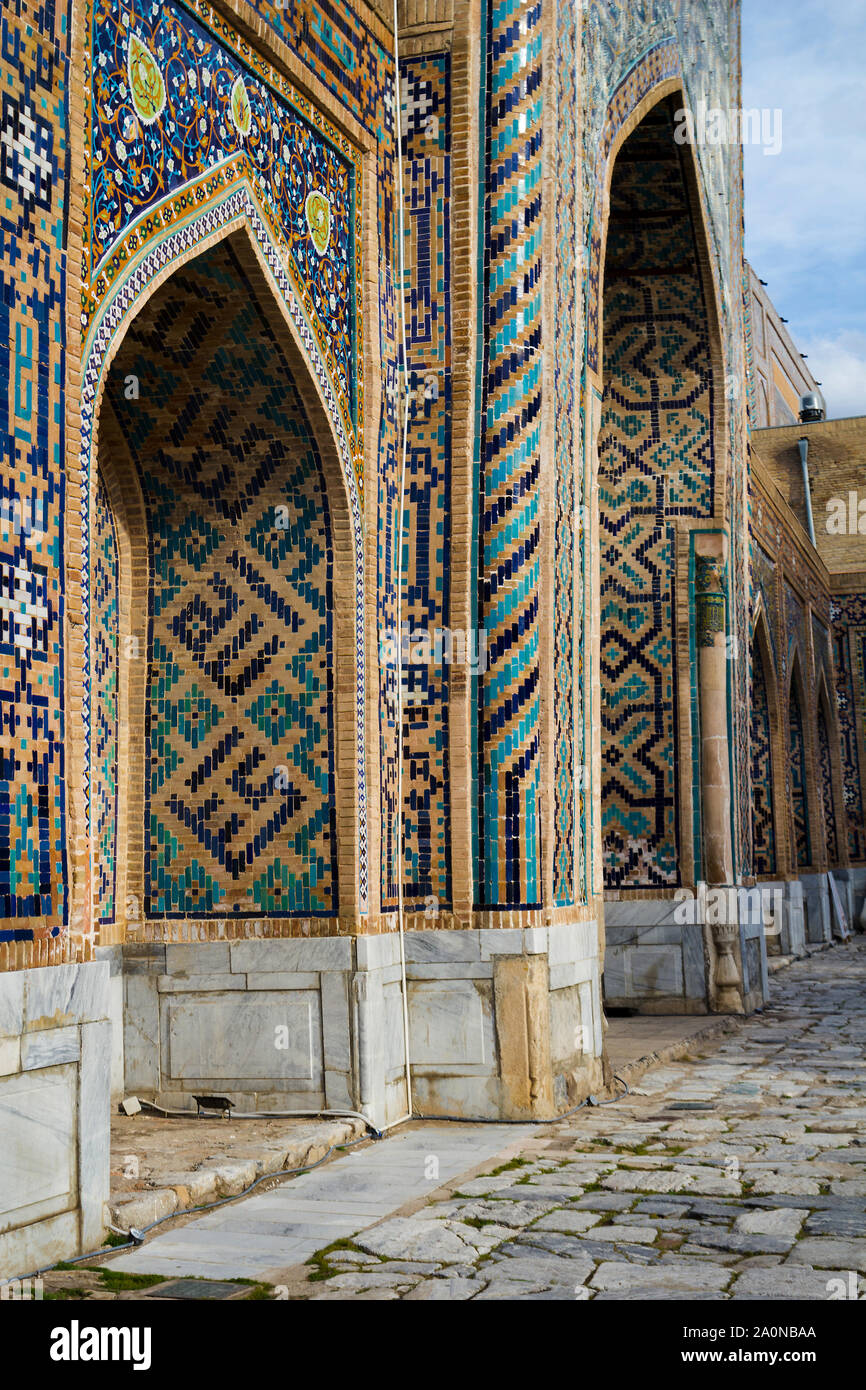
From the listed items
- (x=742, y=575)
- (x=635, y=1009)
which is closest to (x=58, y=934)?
(x=635, y=1009)

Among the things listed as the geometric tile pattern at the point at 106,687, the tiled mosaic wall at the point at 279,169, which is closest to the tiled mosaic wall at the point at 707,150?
the tiled mosaic wall at the point at 279,169

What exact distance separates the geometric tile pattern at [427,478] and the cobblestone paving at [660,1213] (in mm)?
1525

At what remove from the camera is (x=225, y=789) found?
6.39 metres

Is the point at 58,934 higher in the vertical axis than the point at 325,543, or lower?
lower

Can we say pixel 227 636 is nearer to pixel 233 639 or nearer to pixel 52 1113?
pixel 233 639

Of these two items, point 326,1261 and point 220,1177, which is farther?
point 220,1177

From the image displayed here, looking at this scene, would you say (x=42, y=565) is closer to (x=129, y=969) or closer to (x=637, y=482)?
(x=129, y=969)

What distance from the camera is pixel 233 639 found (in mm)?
6449

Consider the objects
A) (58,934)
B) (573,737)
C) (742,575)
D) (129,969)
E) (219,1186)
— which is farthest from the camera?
(742,575)

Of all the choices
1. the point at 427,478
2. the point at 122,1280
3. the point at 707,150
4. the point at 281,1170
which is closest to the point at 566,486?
the point at 427,478

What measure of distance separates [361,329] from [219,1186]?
12.5ft

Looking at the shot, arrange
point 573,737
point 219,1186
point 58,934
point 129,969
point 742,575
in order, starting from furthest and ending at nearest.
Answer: point 742,575 < point 573,737 < point 129,969 < point 219,1186 < point 58,934

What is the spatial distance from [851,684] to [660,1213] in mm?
19140

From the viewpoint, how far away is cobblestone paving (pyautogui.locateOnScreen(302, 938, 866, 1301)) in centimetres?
374
